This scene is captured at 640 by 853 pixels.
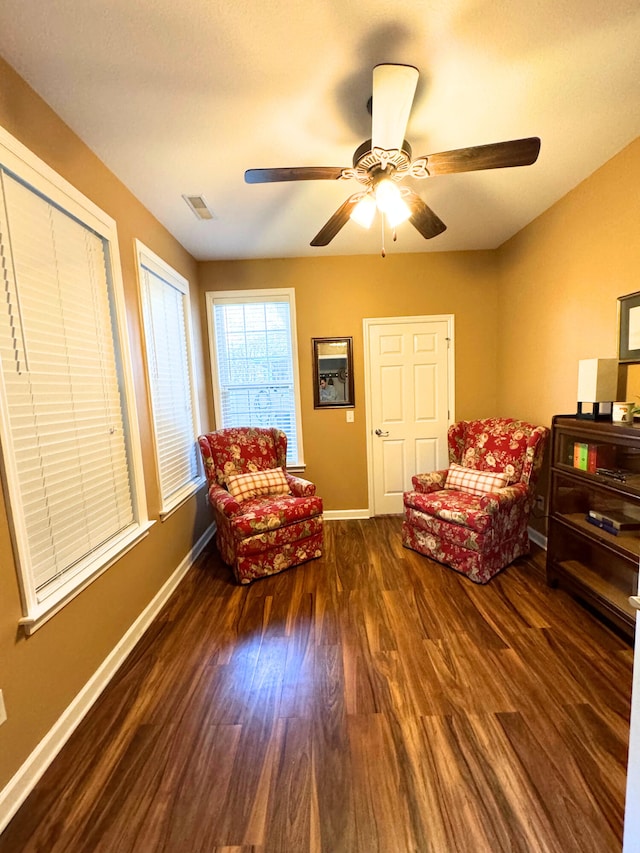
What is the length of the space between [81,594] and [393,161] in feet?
7.84

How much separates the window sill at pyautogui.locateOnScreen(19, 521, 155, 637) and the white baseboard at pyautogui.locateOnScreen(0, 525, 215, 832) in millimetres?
427

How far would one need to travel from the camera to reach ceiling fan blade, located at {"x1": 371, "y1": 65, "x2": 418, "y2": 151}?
1161 millimetres

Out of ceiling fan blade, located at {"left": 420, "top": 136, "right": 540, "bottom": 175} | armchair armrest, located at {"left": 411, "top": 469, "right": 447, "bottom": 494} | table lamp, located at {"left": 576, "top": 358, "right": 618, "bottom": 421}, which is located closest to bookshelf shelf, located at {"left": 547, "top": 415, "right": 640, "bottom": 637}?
table lamp, located at {"left": 576, "top": 358, "right": 618, "bottom": 421}

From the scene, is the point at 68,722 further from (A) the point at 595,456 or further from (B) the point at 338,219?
(A) the point at 595,456

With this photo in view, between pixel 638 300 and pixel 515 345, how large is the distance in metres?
1.20

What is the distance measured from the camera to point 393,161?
60.3 inches

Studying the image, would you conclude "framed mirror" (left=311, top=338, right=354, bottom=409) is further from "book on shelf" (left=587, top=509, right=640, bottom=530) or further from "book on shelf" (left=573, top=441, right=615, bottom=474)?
"book on shelf" (left=587, top=509, right=640, bottom=530)

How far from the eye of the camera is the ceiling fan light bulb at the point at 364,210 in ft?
5.64

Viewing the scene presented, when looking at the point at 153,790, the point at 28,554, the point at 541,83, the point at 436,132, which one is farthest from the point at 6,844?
the point at 541,83

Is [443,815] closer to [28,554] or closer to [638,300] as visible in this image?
[28,554]

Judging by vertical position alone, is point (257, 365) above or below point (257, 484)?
above

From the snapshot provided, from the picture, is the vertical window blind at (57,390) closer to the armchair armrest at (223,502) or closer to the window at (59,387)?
the window at (59,387)

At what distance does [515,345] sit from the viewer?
10.1ft

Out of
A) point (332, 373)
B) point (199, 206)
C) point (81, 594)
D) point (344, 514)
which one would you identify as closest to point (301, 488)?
point (344, 514)
